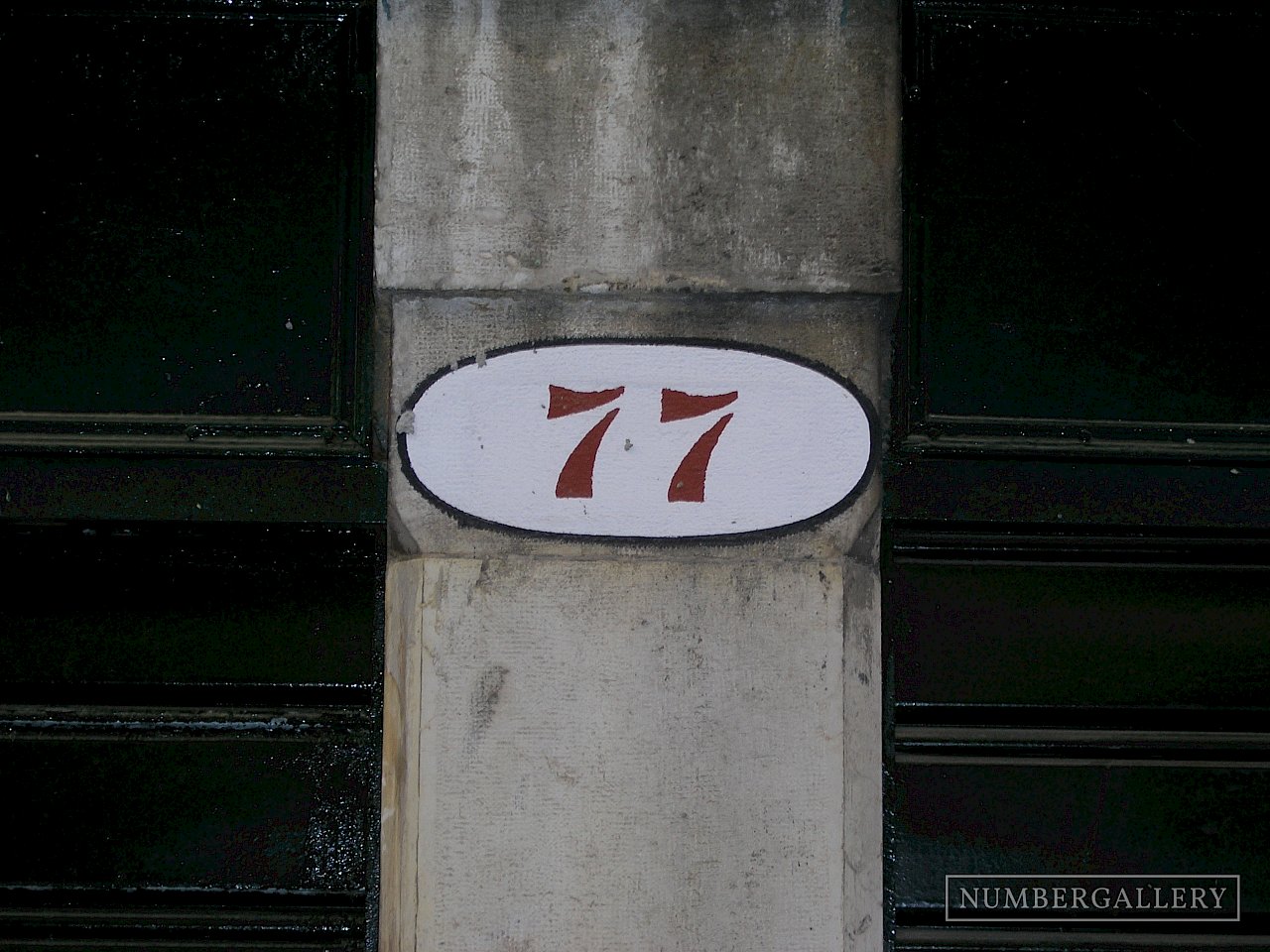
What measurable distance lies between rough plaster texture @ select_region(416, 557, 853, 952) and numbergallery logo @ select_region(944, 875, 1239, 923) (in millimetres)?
401

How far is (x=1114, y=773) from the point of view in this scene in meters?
2.66

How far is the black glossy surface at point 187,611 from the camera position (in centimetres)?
264

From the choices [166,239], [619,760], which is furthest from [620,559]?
[166,239]

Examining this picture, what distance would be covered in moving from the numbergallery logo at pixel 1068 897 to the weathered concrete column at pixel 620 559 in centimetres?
30

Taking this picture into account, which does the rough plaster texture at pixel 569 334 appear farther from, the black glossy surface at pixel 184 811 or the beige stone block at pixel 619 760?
the black glossy surface at pixel 184 811

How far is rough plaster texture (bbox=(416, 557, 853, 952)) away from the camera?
8.25ft

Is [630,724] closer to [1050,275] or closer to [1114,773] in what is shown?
[1114,773]

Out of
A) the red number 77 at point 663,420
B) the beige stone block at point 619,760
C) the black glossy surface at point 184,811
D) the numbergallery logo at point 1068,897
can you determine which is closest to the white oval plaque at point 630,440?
the red number 77 at point 663,420

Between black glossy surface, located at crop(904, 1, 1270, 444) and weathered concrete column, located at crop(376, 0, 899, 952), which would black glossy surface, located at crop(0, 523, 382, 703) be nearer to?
weathered concrete column, located at crop(376, 0, 899, 952)

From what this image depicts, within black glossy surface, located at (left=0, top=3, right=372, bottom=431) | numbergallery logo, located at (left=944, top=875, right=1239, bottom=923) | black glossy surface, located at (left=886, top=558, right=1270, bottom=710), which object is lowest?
numbergallery logo, located at (left=944, top=875, right=1239, bottom=923)

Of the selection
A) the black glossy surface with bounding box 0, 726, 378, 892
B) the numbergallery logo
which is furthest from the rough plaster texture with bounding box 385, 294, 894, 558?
the numbergallery logo

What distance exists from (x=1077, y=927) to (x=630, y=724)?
54.4 inches

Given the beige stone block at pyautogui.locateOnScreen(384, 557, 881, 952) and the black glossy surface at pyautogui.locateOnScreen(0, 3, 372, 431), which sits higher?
the black glossy surface at pyautogui.locateOnScreen(0, 3, 372, 431)

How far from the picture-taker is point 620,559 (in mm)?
2551
